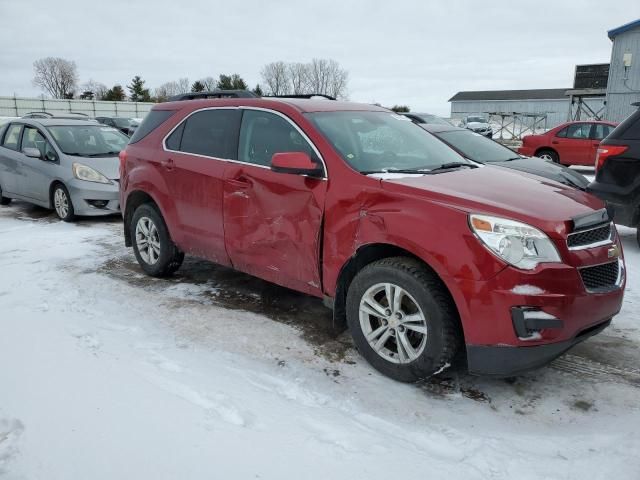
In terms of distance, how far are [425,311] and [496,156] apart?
559cm

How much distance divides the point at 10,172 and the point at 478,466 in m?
9.44

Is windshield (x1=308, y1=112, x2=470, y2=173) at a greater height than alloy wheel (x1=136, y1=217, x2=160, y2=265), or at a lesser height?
greater

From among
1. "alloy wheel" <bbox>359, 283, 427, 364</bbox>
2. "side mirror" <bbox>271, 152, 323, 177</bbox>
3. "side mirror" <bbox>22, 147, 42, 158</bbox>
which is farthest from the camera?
"side mirror" <bbox>22, 147, 42, 158</bbox>

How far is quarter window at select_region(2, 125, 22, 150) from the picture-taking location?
9.23m

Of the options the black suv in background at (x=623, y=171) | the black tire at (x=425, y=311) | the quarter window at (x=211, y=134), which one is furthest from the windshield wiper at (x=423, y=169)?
the black suv in background at (x=623, y=171)

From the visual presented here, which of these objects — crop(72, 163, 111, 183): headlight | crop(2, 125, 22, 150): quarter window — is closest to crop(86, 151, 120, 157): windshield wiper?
crop(72, 163, 111, 183): headlight

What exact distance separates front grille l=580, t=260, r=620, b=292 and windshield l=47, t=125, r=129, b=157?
7.93 meters

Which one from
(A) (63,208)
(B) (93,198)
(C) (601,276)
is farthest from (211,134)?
(A) (63,208)

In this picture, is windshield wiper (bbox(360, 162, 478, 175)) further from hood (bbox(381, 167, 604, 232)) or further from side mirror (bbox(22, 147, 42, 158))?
side mirror (bbox(22, 147, 42, 158))

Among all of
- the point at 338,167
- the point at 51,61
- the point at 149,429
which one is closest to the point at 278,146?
the point at 338,167

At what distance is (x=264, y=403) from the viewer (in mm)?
3035

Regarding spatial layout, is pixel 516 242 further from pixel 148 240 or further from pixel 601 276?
pixel 148 240

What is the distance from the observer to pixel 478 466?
99.8 inches

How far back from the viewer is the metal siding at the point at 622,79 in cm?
2416
